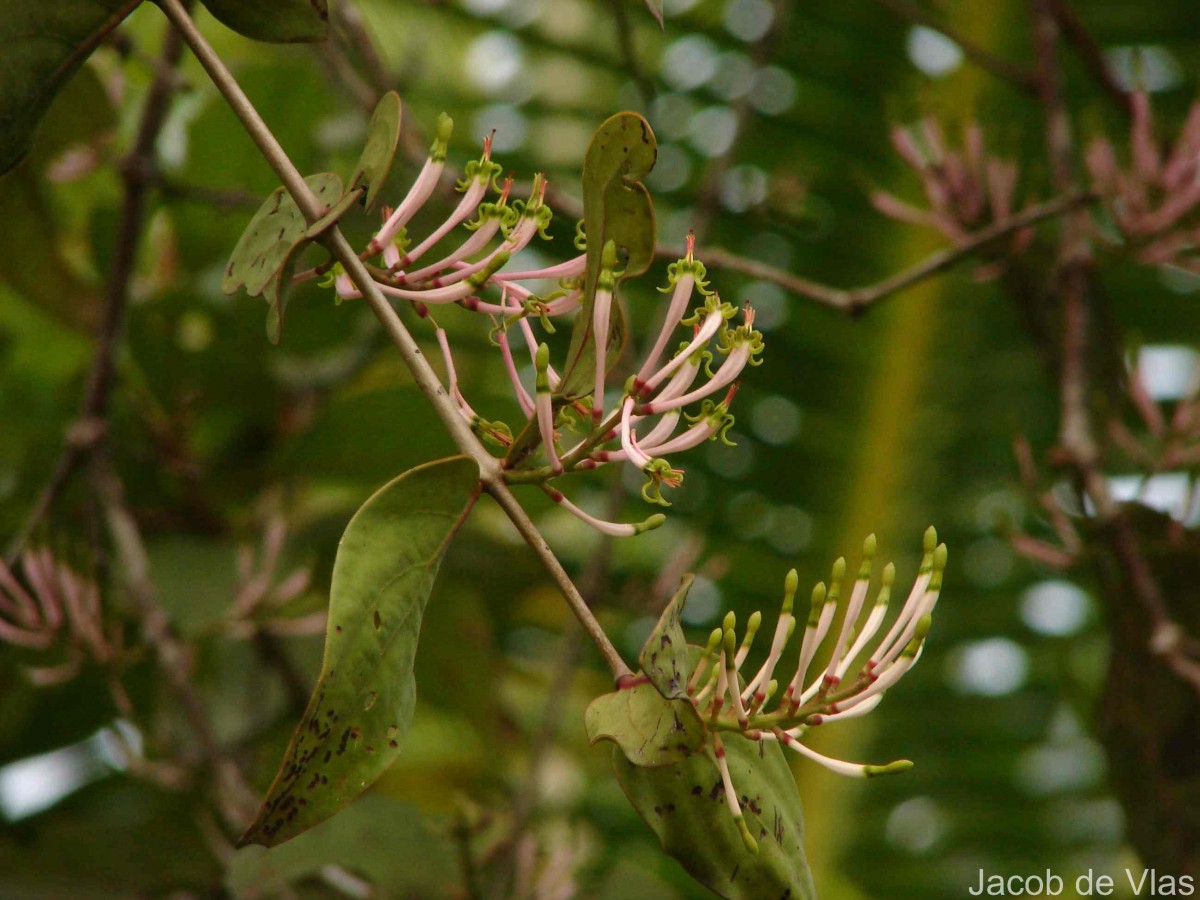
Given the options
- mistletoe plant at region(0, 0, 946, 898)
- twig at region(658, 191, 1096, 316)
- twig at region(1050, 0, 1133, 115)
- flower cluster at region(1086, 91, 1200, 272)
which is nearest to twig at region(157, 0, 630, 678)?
mistletoe plant at region(0, 0, 946, 898)

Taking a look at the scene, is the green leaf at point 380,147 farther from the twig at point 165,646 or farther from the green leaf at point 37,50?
the twig at point 165,646

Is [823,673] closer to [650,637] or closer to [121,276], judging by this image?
[650,637]

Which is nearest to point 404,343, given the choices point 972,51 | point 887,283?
point 887,283

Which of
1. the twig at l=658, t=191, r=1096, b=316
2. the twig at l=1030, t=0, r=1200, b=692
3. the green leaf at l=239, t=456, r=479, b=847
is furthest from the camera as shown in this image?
the twig at l=1030, t=0, r=1200, b=692

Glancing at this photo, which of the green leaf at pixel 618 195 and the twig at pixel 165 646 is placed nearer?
the green leaf at pixel 618 195

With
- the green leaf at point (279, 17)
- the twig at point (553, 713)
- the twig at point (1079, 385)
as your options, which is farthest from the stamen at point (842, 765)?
the twig at point (1079, 385)

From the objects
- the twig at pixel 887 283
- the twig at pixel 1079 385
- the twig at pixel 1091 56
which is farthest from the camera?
the twig at pixel 1091 56

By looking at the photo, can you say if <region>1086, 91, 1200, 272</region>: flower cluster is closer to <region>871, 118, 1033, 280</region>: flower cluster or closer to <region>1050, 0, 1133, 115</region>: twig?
<region>871, 118, 1033, 280</region>: flower cluster
